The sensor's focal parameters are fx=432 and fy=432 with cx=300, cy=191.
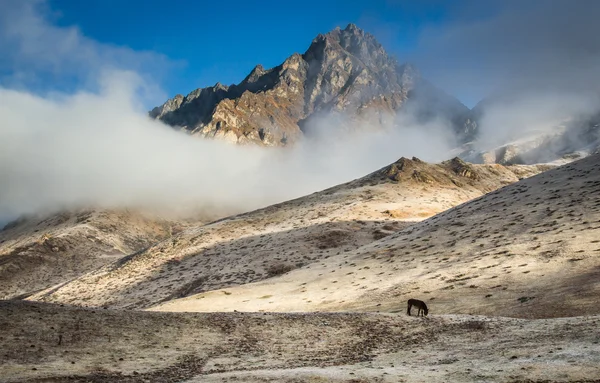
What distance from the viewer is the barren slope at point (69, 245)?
103812 millimetres

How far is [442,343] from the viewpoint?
2109 cm

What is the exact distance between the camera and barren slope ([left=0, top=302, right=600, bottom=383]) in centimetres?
1566

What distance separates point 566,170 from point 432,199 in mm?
34158

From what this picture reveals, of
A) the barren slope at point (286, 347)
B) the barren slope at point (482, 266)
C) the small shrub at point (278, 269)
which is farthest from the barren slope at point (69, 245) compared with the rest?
the barren slope at point (286, 347)

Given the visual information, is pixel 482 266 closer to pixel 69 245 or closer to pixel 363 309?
pixel 363 309

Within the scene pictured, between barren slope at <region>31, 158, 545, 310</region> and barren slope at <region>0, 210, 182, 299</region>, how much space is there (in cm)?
3206

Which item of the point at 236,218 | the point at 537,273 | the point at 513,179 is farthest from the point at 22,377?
the point at 513,179

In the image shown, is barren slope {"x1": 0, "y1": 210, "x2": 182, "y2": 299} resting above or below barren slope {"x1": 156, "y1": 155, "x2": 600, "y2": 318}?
above

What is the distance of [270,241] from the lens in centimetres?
7125

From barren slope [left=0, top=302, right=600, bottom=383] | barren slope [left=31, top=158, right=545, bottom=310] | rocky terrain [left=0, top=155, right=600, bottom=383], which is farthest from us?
barren slope [left=31, top=158, right=545, bottom=310]

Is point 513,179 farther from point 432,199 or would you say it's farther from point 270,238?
point 270,238

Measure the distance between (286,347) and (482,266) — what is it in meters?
21.3

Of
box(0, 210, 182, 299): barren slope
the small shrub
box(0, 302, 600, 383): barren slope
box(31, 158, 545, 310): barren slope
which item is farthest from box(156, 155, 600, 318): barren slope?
box(0, 210, 182, 299): barren slope

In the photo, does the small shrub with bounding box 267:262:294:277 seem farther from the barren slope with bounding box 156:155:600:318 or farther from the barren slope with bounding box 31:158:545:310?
the barren slope with bounding box 156:155:600:318
